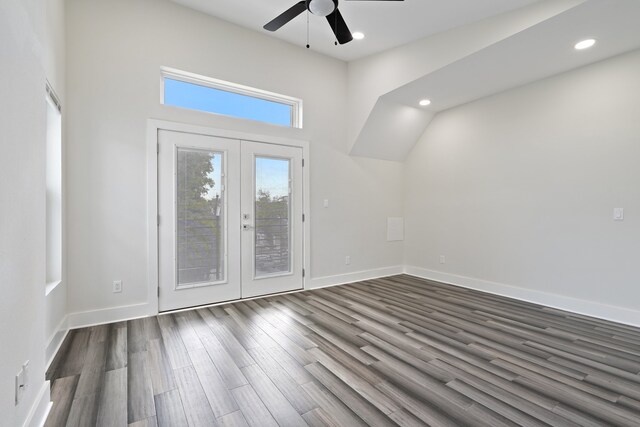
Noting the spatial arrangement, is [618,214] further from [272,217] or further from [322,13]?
[272,217]

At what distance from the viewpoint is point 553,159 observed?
12.1ft

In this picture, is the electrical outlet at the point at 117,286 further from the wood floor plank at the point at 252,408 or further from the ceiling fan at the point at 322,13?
the ceiling fan at the point at 322,13

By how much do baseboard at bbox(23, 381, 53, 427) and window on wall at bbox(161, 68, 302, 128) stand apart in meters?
2.89

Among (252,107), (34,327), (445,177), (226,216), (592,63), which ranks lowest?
(34,327)

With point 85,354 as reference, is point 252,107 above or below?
above

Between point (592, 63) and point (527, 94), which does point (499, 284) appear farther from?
point (592, 63)

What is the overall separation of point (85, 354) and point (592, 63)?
593 cm

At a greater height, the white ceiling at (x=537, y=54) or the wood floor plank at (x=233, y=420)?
the white ceiling at (x=537, y=54)

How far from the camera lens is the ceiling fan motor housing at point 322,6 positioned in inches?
94.8

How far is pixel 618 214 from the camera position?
10.5ft

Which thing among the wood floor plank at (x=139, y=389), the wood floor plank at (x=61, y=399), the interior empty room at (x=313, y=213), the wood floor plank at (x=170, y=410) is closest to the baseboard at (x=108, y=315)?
the interior empty room at (x=313, y=213)

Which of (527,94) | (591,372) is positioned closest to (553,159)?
(527,94)

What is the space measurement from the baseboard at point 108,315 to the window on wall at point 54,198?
1.72ft

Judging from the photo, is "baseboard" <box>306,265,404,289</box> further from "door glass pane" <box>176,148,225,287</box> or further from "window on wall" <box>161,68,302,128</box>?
"window on wall" <box>161,68,302,128</box>
